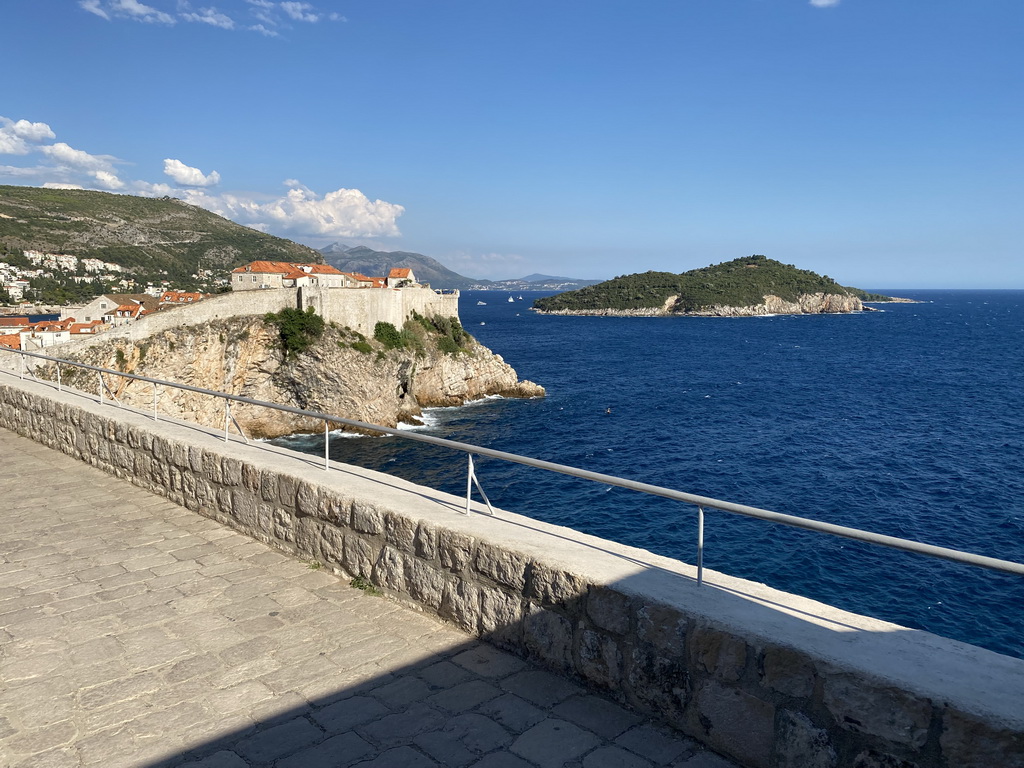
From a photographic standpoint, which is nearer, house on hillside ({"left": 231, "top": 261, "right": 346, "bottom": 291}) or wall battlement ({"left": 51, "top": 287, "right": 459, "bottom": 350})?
wall battlement ({"left": 51, "top": 287, "right": 459, "bottom": 350})

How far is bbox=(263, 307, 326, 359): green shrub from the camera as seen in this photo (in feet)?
134

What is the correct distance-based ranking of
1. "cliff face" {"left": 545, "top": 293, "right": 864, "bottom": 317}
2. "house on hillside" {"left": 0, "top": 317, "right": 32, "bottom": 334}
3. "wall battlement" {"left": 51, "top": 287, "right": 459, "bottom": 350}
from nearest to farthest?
1. "wall battlement" {"left": 51, "top": 287, "right": 459, "bottom": 350}
2. "house on hillside" {"left": 0, "top": 317, "right": 32, "bottom": 334}
3. "cliff face" {"left": 545, "top": 293, "right": 864, "bottom": 317}

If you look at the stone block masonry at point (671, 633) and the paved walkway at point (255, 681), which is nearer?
the stone block masonry at point (671, 633)

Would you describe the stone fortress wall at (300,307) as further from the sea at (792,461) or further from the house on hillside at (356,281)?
the house on hillside at (356,281)

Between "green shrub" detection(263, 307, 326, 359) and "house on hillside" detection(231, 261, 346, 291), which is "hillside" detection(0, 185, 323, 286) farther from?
"green shrub" detection(263, 307, 326, 359)

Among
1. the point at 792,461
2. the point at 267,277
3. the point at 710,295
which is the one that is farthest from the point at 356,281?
the point at 710,295

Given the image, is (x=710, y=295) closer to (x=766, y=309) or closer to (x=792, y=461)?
(x=766, y=309)

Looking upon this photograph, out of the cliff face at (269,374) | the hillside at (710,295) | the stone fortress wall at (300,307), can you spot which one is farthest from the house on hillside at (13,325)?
the hillside at (710,295)

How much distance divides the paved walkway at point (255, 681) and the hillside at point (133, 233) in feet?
369

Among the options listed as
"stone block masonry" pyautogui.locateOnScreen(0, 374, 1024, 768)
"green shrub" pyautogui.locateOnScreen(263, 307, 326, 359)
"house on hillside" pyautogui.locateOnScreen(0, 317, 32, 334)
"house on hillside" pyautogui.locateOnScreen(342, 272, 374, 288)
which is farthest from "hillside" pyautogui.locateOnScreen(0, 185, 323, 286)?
"stone block masonry" pyautogui.locateOnScreen(0, 374, 1024, 768)

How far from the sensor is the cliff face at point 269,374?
113 ft

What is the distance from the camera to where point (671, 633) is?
3332mm

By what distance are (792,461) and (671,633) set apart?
30671 mm

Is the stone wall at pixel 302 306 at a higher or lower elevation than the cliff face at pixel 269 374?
higher
